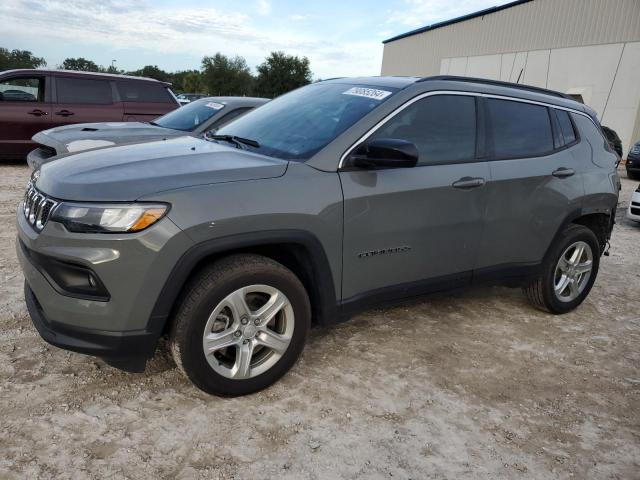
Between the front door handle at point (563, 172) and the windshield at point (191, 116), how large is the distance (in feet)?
14.8

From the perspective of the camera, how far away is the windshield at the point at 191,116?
6934mm

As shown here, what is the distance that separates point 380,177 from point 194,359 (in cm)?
140

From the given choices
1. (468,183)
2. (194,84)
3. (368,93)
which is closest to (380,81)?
(368,93)

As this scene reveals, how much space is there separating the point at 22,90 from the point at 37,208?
27.9ft

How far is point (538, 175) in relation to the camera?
12.3ft

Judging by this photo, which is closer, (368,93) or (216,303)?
(216,303)

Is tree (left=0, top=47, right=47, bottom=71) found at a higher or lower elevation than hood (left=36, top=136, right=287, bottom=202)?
higher

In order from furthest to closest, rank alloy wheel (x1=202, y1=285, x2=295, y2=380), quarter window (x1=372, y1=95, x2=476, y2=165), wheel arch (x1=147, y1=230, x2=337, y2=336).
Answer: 1. quarter window (x1=372, y1=95, x2=476, y2=165)
2. alloy wheel (x1=202, y1=285, x2=295, y2=380)
3. wheel arch (x1=147, y1=230, x2=337, y2=336)

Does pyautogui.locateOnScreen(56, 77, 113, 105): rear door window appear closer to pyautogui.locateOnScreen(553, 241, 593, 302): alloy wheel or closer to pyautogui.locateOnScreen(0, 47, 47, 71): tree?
pyautogui.locateOnScreen(553, 241, 593, 302): alloy wheel

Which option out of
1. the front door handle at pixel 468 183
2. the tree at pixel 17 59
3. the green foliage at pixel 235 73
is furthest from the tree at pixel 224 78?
the front door handle at pixel 468 183

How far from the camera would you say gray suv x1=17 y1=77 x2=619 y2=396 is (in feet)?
7.89

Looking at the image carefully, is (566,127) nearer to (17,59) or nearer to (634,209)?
(634,209)

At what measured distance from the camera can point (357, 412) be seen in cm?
277

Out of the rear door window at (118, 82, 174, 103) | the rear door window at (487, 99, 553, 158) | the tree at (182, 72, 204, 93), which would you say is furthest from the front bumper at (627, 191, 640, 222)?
the tree at (182, 72, 204, 93)
